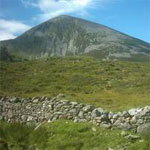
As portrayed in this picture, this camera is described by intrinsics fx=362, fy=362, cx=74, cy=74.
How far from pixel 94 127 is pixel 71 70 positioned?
1868 inches

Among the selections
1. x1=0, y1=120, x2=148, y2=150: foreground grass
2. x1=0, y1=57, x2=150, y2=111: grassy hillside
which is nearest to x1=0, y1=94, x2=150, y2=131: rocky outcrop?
x1=0, y1=120, x2=148, y2=150: foreground grass

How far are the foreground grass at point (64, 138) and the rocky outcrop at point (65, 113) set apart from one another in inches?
21.7

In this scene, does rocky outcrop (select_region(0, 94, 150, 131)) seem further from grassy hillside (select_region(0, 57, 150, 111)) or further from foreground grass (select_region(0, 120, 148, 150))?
grassy hillside (select_region(0, 57, 150, 111))

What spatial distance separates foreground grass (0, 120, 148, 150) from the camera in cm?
1188

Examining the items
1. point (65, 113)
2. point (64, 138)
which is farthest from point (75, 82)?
point (64, 138)

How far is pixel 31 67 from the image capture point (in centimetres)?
6606

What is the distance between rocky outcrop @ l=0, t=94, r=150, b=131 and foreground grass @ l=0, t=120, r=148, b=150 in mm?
552

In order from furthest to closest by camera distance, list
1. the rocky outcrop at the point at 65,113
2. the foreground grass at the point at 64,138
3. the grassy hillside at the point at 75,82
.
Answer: the grassy hillside at the point at 75,82 → the rocky outcrop at the point at 65,113 → the foreground grass at the point at 64,138

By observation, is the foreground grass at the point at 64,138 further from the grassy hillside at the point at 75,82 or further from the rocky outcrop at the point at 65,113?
the grassy hillside at the point at 75,82

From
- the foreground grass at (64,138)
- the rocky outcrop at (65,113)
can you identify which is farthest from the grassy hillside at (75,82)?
the foreground grass at (64,138)

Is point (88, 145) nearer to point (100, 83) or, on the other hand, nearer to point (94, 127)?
point (94, 127)

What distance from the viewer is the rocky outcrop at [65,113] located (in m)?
13.5

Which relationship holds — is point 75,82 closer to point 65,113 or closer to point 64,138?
point 65,113

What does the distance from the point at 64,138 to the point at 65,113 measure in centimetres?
258
